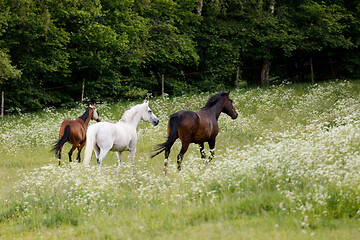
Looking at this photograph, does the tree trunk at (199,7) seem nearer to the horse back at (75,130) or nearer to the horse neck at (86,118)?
the horse neck at (86,118)

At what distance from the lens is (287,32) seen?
34375 millimetres

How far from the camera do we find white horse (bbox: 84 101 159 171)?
11.6 meters

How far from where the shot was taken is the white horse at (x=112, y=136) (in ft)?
38.1

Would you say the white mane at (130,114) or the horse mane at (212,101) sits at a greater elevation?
the horse mane at (212,101)

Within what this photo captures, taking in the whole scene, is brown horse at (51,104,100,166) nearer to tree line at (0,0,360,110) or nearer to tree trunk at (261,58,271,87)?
tree line at (0,0,360,110)

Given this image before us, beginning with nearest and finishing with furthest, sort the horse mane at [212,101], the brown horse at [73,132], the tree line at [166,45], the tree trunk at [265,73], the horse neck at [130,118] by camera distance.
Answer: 1. the horse neck at [130,118]
2. the horse mane at [212,101]
3. the brown horse at [73,132]
4. the tree line at [166,45]
5. the tree trunk at [265,73]

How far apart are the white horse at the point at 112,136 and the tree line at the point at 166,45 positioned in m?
13.2

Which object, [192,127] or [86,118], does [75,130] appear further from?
[192,127]

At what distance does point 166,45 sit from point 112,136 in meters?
21.4

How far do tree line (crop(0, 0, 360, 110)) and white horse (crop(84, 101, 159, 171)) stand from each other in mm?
13164

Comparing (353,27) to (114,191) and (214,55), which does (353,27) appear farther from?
(114,191)

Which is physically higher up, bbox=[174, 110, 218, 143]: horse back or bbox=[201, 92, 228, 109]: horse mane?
bbox=[201, 92, 228, 109]: horse mane

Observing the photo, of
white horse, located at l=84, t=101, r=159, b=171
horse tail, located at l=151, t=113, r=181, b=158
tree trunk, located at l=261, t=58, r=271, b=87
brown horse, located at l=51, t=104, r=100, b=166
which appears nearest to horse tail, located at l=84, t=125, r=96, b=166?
white horse, located at l=84, t=101, r=159, b=171

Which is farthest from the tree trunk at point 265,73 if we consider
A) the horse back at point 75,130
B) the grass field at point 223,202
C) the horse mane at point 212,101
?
the grass field at point 223,202
